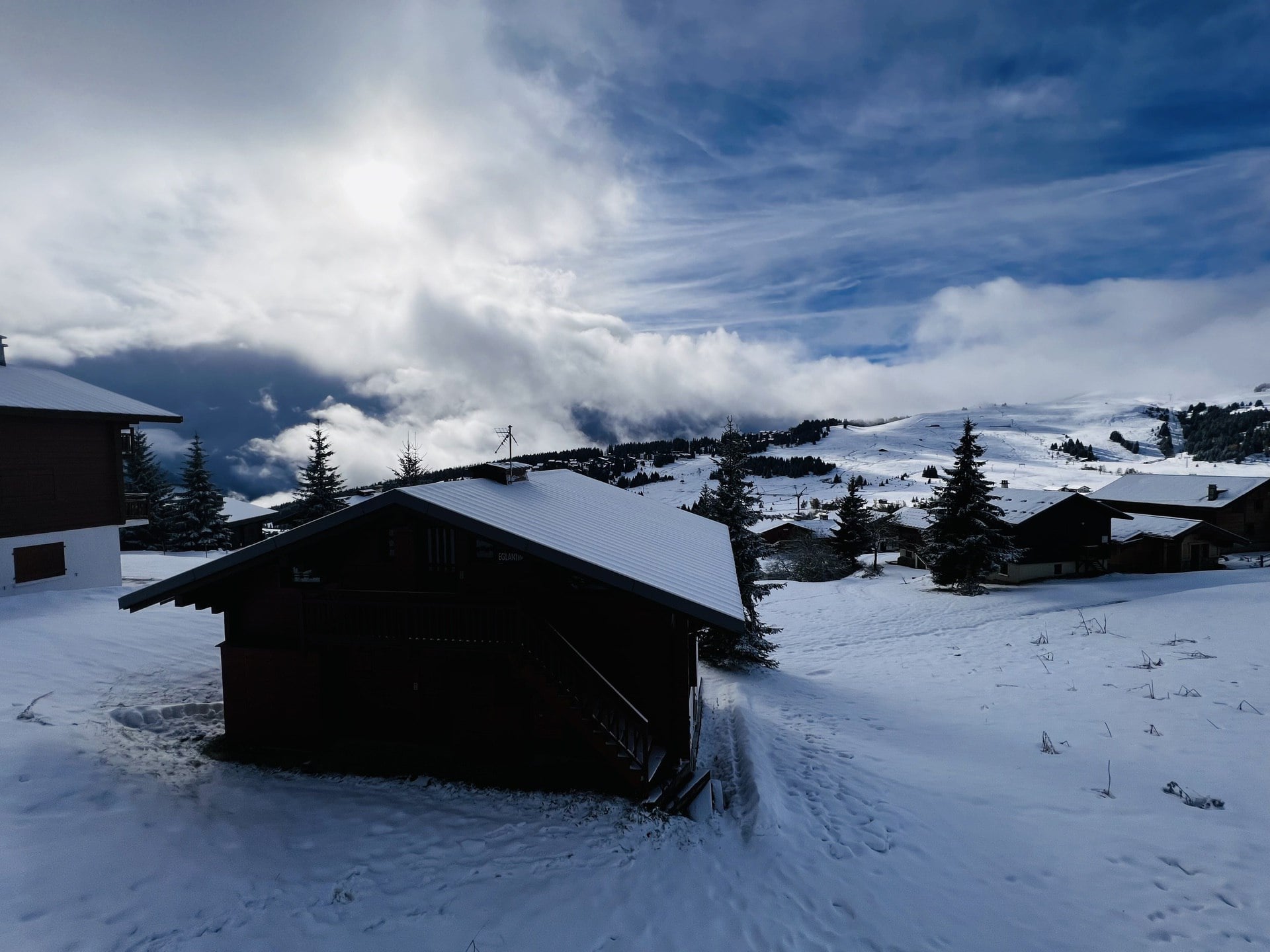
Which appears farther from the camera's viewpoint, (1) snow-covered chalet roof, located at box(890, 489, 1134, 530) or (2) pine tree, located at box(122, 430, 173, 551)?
(2) pine tree, located at box(122, 430, 173, 551)

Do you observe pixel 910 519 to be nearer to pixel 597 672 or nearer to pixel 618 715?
pixel 618 715

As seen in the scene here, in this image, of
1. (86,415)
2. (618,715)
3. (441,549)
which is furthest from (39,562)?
(618,715)

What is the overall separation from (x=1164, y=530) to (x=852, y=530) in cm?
2407

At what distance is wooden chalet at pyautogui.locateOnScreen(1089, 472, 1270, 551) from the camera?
5297 centimetres

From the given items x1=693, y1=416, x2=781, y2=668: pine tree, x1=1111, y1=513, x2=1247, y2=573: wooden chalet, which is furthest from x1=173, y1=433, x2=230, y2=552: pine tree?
x1=1111, y1=513, x2=1247, y2=573: wooden chalet

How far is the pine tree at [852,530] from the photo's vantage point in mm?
58531

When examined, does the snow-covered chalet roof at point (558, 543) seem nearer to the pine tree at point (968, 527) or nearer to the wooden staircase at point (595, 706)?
the wooden staircase at point (595, 706)

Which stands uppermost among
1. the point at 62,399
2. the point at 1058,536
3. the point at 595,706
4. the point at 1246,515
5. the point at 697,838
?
the point at 62,399

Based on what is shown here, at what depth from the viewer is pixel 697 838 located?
31.1ft

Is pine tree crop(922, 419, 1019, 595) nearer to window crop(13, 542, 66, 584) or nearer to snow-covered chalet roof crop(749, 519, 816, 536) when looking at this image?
snow-covered chalet roof crop(749, 519, 816, 536)

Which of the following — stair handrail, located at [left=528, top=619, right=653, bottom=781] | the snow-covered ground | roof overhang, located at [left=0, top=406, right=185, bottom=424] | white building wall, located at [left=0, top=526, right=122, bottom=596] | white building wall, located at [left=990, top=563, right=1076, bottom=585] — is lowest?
white building wall, located at [left=990, top=563, right=1076, bottom=585]

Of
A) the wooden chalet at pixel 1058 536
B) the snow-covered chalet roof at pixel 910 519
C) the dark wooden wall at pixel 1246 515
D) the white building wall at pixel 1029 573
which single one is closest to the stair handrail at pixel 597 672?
the wooden chalet at pixel 1058 536

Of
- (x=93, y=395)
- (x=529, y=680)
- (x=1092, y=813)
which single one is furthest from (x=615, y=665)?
(x=93, y=395)

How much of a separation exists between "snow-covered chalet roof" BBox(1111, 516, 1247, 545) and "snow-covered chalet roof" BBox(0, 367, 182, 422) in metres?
64.4
